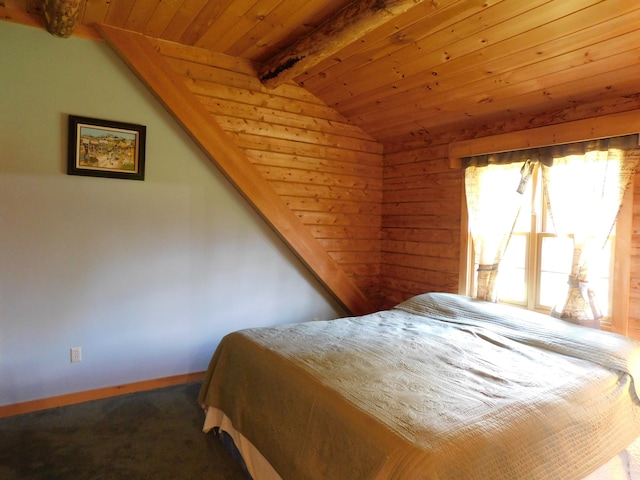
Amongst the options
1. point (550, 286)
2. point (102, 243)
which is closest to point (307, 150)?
→ point (102, 243)

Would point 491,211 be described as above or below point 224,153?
below

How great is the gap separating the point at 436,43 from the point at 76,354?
10.5 feet

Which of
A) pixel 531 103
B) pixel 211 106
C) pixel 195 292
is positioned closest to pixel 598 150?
pixel 531 103

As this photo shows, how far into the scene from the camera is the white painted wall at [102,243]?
2648 mm

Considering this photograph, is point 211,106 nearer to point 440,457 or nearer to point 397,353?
point 397,353

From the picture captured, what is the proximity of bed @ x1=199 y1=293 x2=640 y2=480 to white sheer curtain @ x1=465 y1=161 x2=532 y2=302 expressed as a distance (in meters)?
0.50

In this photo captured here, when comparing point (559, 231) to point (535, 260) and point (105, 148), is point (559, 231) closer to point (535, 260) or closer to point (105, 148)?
point (535, 260)

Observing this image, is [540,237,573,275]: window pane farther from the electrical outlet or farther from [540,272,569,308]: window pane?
the electrical outlet

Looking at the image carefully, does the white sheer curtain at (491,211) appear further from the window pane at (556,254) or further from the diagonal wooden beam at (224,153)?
the diagonal wooden beam at (224,153)

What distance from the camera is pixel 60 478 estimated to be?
202 centimetres

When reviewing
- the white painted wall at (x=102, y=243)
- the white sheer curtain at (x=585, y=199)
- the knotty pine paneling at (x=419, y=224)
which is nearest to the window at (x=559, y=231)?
the white sheer curtain at (x=585, y=199)

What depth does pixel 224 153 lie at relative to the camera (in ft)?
10.5

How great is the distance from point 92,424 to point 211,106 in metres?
2.38

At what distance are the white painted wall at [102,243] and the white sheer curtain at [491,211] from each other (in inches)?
71.2
